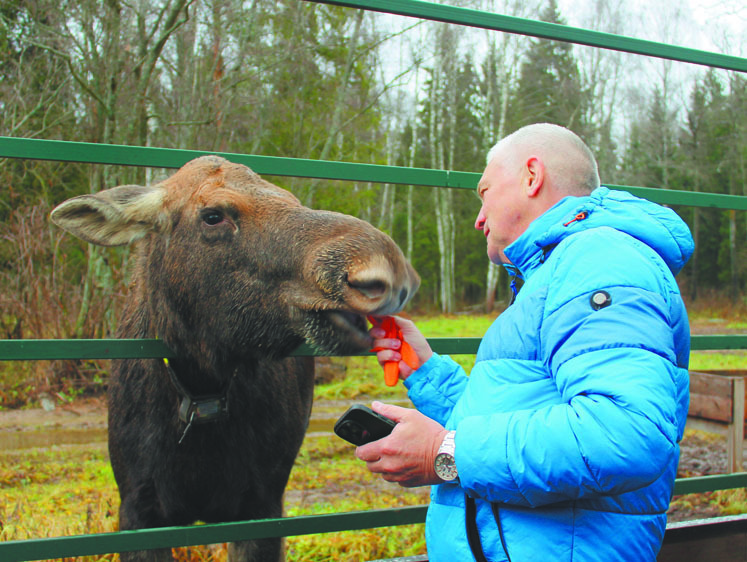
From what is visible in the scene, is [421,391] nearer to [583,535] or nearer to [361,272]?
[361,272]

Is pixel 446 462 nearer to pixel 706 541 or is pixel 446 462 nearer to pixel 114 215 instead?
pixel 114 215

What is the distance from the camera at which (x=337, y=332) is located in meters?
2.09

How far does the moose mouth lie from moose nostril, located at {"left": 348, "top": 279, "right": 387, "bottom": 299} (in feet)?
0.53

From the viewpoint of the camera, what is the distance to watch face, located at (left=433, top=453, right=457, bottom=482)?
1479 mm

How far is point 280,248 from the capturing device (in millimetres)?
2242

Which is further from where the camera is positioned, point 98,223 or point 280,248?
point 98,223

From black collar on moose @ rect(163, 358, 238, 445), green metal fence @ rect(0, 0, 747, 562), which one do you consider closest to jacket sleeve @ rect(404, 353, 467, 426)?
green metal fence @ rect(0, 0, 747, 562)

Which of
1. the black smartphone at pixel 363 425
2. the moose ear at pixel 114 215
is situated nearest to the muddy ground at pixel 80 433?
the moose ear at pixel 114 215

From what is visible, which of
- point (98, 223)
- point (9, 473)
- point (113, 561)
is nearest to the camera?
point (98, 223)

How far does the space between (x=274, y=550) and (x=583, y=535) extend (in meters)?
2.05

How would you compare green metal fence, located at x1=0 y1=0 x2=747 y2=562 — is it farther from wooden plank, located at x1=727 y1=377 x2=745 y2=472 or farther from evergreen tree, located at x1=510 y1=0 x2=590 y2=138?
evergreen tree, located at x1=510 y1=0 x2=590 y2=138

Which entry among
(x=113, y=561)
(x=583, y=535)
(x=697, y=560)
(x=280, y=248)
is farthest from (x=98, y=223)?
(x=697, y=560)

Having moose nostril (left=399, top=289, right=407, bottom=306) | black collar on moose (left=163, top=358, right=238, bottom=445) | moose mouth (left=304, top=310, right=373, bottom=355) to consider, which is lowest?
black collar on moose (left=163, top=358, right=238, bottom=445)

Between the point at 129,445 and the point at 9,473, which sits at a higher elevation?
the point at 129,445
